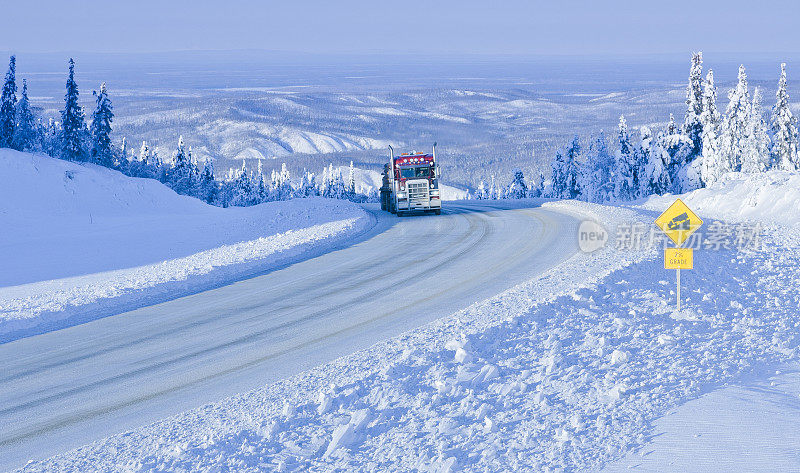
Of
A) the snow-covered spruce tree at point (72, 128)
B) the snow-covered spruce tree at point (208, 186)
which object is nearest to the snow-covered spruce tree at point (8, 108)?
the snow-covered spruce tree at point (72, 128)

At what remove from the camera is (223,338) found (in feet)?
41.0

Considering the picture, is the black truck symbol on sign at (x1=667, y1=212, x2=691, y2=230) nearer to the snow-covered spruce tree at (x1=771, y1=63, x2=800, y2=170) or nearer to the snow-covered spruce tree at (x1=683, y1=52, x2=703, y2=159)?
the snow-covered spruce tree at (x1=683, y1=52, x2=703, y2=159)

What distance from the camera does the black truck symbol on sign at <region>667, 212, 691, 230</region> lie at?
43.7 ft

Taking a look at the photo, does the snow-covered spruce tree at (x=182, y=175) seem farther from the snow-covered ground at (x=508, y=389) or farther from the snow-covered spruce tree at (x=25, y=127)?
the snow-covered ground at (x=508, y=389)

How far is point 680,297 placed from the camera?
1385 centimetres

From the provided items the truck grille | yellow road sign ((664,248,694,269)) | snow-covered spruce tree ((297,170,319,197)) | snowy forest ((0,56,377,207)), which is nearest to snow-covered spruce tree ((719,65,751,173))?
Result: the truck grille

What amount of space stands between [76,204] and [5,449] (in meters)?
35.0

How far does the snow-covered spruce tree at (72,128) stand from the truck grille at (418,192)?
48467 millimetres

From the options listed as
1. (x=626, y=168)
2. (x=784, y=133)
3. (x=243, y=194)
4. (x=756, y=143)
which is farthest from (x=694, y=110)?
(x=243, y=194)

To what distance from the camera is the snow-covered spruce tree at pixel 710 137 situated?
5588 centimetres

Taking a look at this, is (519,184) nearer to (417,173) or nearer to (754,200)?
(417,173)

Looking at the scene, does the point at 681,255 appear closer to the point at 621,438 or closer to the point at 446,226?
the point at 621,438

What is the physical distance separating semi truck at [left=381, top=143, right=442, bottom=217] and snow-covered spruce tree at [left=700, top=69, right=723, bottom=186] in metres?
28.0

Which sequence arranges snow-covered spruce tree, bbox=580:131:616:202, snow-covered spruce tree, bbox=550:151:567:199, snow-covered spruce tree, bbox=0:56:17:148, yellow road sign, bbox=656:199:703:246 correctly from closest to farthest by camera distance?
yellow road sign, bbox=656:199:703:246 → snow-covered spruce tree, bbox=0:56:17:148 → snow-covered spruce tree, bbox=580:131:616:202 → snow-covered spruce tree, bbox=550:151:567:199
